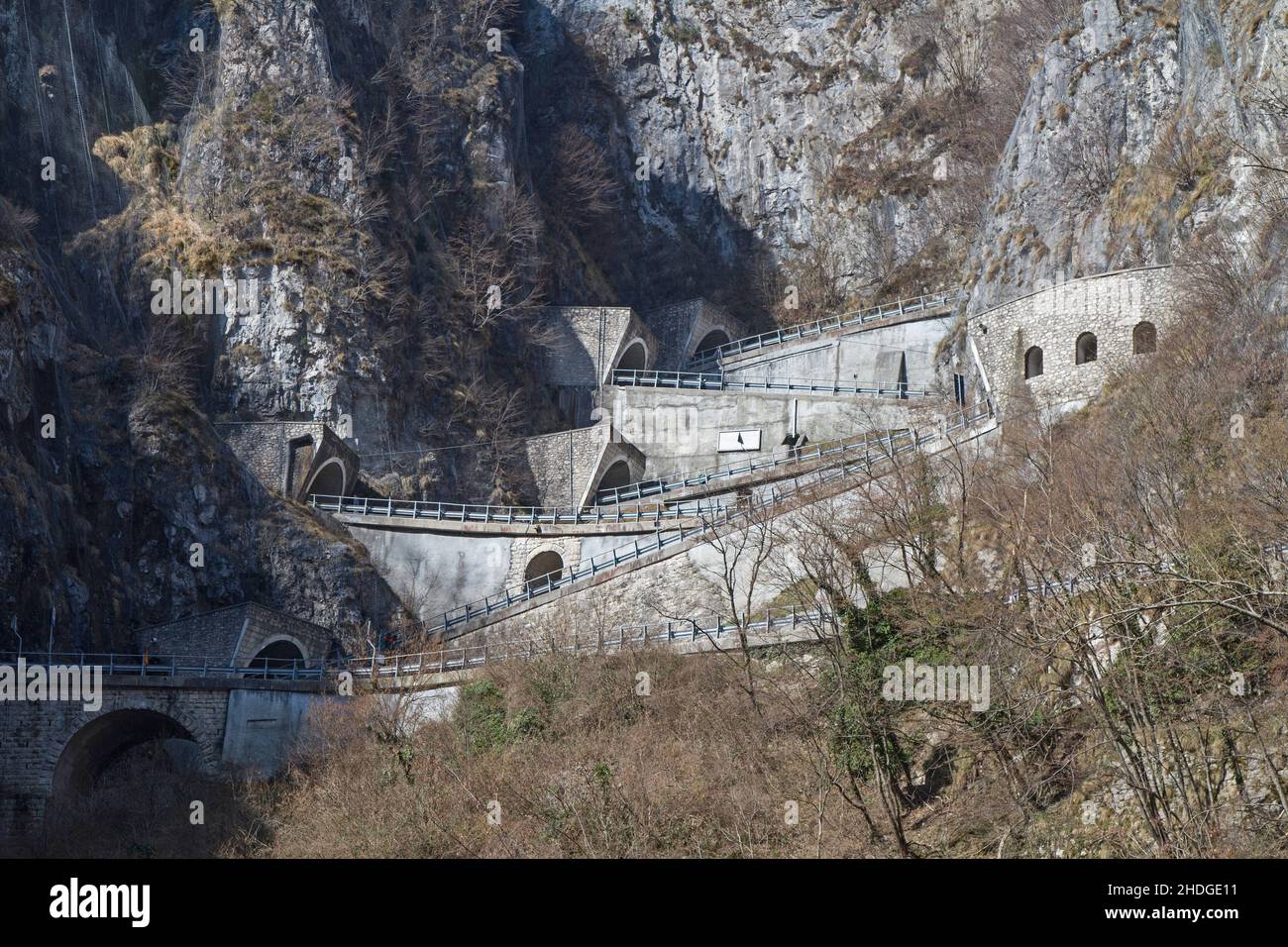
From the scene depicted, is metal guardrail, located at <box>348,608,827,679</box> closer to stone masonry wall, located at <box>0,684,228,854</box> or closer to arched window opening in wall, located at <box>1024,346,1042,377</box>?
stone masonry wall, located at <box>0,684,228,854</box>

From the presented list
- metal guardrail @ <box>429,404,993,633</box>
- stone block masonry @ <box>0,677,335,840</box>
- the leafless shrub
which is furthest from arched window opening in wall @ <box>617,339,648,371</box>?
stone block masonry @ <box>0,677,335,840</box>

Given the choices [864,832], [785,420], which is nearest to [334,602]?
[785,420]

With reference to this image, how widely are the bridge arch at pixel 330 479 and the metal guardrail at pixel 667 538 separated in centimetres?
535

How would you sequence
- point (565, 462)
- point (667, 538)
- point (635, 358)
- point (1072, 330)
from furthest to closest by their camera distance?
point (635, 358)
point (565, 462)
point (667, 538)
point (1072, 330)


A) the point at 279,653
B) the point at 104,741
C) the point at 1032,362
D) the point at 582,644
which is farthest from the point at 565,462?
the point at 104,741

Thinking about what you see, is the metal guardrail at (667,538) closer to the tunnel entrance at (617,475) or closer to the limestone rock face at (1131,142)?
the limestone rock face at (1131,142)

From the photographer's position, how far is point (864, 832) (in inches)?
862

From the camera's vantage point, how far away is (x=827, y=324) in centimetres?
5091

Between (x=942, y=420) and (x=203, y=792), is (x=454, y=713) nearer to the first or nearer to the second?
(x=203, y=792)

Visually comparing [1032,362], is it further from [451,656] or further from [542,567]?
[451,656]

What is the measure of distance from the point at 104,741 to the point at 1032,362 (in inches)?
905

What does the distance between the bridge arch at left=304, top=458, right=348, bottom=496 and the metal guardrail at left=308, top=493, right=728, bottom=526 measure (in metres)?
0.33
